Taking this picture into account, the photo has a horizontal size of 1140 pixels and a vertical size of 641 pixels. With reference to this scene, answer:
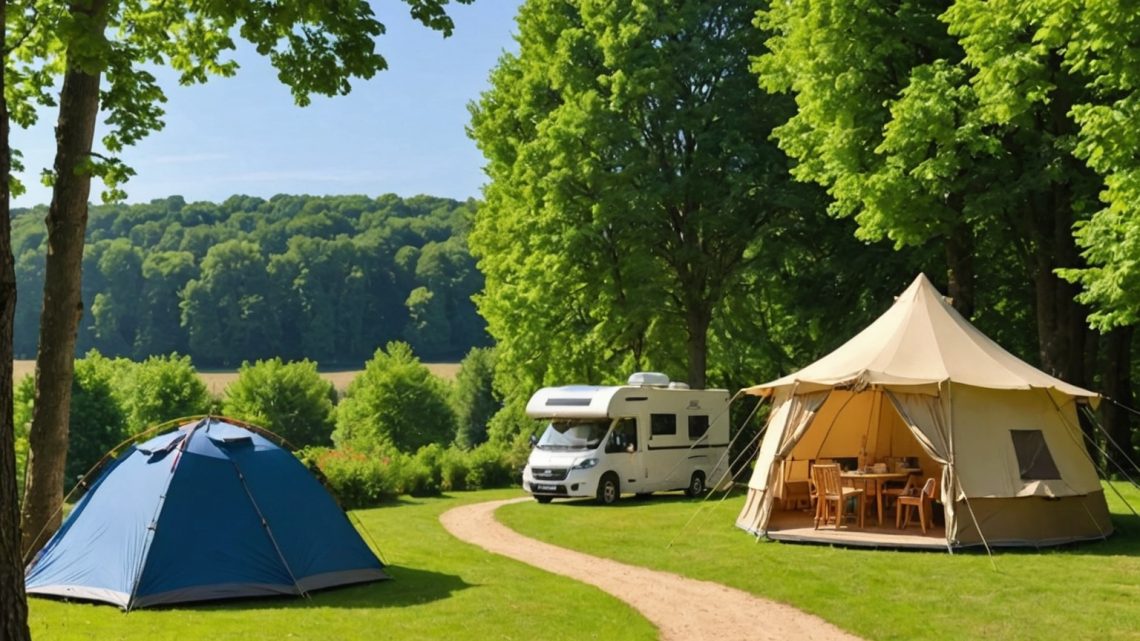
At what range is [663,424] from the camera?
23.5 meters

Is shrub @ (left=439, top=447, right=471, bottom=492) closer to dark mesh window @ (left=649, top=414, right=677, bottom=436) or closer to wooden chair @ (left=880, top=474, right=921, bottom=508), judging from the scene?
dark mesh window @ (left=649, top=414, right=677, bottom=436)

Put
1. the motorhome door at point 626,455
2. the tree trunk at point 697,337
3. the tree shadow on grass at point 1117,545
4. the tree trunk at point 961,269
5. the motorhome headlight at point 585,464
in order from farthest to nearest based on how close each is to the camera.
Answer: the tree trunk at point 697,337 < the motorhome door at point 626,455 < the motorhome headlight at point 585,464 < the tree trunk at point 961,269 < the tree shadow on grass at point 1117,545

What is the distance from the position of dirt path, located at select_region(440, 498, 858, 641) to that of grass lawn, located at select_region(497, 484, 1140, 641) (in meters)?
0.31

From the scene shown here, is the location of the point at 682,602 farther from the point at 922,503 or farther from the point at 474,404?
the point at 474,404

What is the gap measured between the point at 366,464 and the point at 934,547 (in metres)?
13.5

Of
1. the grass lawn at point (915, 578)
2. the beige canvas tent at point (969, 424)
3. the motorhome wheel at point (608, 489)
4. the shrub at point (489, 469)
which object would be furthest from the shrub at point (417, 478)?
the beige canvas tent at point (969, 424)

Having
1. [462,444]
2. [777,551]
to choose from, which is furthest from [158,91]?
[462,444]

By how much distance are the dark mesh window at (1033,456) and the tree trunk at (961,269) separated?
6.77m

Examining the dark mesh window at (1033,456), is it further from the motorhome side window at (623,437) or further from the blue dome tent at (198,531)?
the motorhome side window at (623,437)

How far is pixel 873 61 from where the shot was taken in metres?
20.2

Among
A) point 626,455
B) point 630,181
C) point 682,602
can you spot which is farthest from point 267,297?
point 682,602

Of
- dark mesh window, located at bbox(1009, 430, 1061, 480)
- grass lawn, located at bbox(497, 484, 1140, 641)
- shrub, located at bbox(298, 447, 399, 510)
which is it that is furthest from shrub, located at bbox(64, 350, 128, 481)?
dark mesh window, located at bbox(1009, 430, 1061, 480)

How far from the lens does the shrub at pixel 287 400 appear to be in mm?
55125

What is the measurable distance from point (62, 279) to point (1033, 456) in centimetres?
1242
